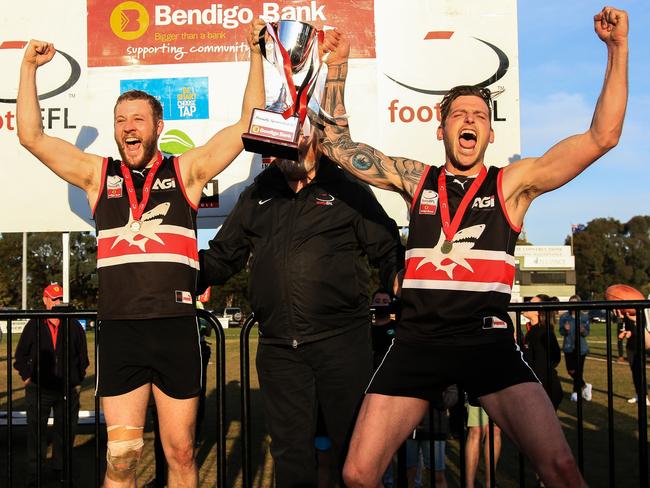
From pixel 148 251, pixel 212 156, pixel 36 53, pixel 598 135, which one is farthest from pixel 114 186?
pixel 598 135

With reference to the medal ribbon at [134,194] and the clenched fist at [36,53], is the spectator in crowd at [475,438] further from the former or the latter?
the clenched fist at [36,53]

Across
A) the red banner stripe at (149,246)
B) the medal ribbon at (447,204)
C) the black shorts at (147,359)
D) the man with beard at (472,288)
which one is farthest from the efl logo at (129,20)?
the medal ribbon at (447,204)

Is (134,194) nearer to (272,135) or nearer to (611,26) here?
(272,135)

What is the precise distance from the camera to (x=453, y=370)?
333cm

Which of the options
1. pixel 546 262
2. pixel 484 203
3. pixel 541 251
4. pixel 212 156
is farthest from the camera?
pixel 541 251

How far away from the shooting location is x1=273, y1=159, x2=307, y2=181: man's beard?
12.5 ft

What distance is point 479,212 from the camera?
11.3 ft

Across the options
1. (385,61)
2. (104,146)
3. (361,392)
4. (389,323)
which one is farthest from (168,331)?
(385,61)

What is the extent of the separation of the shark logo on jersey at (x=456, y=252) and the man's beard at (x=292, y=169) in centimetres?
87

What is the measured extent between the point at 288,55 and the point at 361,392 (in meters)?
2.03

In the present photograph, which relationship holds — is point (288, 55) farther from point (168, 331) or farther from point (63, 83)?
point (63, 83)

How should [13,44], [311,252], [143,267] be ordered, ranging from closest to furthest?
[143,267] < [311,252] < [13,44]

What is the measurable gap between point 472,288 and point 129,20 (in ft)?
16.9

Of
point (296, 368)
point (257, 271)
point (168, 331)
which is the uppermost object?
point (257, 271)
